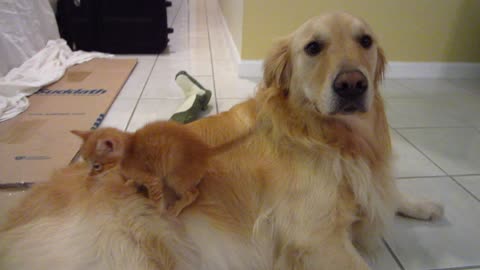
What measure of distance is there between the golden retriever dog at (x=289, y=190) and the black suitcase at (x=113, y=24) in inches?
107

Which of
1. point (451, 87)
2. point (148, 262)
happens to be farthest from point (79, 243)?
point (451, 87)

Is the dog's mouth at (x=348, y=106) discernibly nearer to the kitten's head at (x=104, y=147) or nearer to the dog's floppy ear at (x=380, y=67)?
the dog's floppy ear at (x=380, y=67)

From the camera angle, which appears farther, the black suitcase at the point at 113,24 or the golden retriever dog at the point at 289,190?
the black suitcase at the point at 113,24

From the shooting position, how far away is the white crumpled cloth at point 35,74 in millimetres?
2111

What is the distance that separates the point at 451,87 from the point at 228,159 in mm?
2582

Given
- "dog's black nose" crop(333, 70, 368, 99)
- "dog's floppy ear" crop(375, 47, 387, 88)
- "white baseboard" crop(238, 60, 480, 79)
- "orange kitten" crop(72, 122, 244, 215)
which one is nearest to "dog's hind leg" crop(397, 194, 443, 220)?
"dog's floppy ear" crop(375, 47, 387, 88)

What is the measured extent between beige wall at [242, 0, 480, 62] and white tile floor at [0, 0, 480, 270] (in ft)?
0.89

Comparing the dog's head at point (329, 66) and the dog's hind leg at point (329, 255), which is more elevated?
the dog's head at point (329, 66)

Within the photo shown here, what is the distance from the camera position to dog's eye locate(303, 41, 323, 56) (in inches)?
41.7

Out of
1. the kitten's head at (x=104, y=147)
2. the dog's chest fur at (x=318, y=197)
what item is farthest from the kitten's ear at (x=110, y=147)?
the dog's chest fur at (x=318, y=197)

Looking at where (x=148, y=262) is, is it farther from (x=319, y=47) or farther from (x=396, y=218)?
(x=396, y=218)

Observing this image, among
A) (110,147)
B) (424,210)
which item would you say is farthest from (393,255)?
(110,147)

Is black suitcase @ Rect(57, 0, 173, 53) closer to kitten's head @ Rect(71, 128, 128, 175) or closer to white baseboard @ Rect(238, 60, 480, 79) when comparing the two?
white baseboard @ Rect(238, 60, 480, 79)

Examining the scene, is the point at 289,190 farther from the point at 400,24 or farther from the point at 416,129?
the point at 400,24
